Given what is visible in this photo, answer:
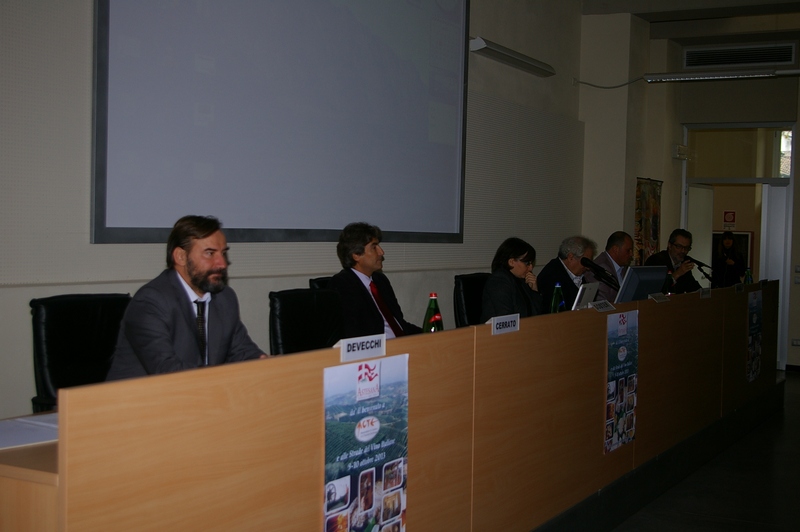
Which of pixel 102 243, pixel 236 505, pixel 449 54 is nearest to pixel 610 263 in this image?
pixel 449 54

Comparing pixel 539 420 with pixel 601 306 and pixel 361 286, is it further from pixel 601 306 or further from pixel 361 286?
pixel 361 286

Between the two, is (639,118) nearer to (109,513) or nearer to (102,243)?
(102,243)

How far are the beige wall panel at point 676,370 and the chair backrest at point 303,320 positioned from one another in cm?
148

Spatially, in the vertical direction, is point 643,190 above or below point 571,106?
below

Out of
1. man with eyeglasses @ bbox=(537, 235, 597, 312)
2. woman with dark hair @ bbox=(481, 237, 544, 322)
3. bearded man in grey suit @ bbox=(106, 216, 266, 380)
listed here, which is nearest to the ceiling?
man with eyeglasses @ bbox=(537, 235, 597, 312)

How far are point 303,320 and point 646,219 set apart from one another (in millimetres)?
5970

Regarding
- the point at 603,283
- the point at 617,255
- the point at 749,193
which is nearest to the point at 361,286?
the point at 603,283

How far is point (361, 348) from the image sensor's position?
208 cm

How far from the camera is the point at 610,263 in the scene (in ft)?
18.9

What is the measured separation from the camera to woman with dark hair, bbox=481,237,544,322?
4.34 metres

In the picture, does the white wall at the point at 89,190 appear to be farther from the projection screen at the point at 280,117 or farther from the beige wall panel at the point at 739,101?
the beige wall panel at the point at 739,101

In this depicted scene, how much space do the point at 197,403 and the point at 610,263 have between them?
455cm

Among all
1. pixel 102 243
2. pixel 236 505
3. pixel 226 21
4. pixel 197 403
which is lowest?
pixel 236 505

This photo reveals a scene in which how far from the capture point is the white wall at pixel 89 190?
127 inches
